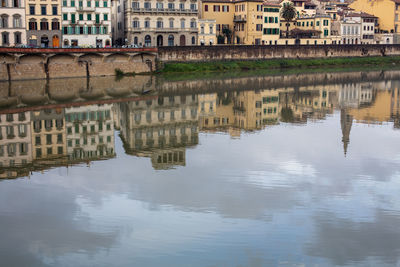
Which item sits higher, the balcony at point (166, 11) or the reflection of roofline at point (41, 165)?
the balcony at point (166, 11)

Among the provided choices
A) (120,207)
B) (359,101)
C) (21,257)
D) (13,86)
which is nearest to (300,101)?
(359,101)

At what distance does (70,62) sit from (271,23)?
41973 mm

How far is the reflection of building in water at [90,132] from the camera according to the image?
92.5ft

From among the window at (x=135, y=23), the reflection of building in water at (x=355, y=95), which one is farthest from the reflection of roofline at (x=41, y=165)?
the window at (x=135, y=23)

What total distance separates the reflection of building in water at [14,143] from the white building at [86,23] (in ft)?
122

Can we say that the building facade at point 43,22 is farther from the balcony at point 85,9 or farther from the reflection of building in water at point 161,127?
the reflection of building in water at point 161,127

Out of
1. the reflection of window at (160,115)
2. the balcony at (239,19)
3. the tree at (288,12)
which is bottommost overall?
the reflection of window at (160,115)

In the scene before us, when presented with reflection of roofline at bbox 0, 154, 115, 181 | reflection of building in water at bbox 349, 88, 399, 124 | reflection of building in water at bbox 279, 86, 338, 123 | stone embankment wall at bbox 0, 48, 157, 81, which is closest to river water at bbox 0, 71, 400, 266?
reflection of roofline at bbox 0, 154, 115, 181

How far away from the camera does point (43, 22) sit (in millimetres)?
72812

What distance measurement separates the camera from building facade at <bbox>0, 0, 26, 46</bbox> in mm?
69625

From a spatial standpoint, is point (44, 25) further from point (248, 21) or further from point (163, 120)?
point (163, 120)

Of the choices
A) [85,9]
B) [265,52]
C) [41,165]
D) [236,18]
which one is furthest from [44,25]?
[41,165]

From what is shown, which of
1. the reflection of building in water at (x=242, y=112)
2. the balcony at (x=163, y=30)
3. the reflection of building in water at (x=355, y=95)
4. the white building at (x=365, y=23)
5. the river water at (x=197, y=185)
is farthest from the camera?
the white building at (x=365, y=23)

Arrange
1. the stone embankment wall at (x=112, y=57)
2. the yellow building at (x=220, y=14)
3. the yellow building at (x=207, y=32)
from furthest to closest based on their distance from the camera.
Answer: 1. the yellow building at (x=220, y=14)
2. the yellow building at (x=207, y=32)
3. the stone embankment wall at (x=112, y=57)
